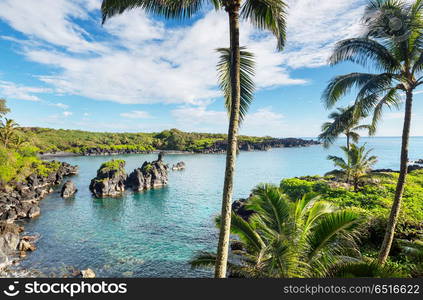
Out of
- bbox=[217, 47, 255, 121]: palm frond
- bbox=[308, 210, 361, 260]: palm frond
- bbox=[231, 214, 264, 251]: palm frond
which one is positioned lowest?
bbox=[231, 214, 264, 251]: palm frond

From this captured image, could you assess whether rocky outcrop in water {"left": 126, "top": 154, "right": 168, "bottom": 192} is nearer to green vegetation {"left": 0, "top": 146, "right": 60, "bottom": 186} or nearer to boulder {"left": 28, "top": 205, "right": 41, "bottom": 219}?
boulder {"left": 28, "top": 205, "right": 41, "bottom": 219}

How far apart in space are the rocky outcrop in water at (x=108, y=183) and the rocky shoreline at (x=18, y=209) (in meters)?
8.37

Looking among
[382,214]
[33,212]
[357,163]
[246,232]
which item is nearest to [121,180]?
[33,212]

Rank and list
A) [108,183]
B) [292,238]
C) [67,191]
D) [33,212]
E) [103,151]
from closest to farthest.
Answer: [292,238], [33,212], [67,191], [108,183], [103,151]

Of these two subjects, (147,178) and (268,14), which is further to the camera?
(147,178)

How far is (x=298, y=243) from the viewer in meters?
7.12

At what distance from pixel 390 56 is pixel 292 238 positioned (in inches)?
271

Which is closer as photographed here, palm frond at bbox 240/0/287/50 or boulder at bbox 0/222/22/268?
Answer: palm frond at bbox 240/0/287/50

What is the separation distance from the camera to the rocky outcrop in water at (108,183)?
41.9m

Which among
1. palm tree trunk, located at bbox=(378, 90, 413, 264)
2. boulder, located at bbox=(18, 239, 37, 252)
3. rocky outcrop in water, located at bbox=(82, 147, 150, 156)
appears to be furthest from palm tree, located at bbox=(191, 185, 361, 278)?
rocky outcrop in water, located at bbox=(82, 147, 150, 156)

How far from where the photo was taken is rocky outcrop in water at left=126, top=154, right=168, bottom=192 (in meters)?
47.9

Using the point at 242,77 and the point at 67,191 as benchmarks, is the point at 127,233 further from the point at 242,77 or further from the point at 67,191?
the point at 242,77

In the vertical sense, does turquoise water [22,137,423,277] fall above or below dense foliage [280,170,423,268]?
below

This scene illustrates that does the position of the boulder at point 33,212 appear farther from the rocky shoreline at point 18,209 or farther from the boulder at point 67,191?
the boulder at point 67,191
